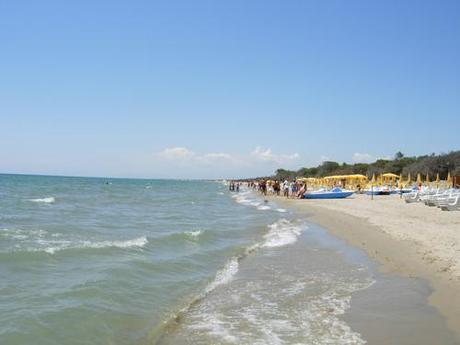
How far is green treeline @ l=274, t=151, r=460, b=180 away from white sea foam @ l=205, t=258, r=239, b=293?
5498 cm

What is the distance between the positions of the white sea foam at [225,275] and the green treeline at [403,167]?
54984mm

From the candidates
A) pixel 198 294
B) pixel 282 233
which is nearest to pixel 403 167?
pixel 282 233

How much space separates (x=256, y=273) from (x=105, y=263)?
351 cm

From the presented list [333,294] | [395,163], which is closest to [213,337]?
Answer: [333,294]

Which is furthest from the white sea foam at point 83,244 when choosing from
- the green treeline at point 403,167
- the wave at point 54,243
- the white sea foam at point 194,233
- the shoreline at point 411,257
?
the green treeline at point 403,167

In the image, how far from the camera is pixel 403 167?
280ft

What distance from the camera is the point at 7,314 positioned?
7.09 m

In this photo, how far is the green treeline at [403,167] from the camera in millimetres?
66438

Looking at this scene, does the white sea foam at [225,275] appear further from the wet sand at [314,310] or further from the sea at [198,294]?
the wet sand at [314,310]

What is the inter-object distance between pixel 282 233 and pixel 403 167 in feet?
237

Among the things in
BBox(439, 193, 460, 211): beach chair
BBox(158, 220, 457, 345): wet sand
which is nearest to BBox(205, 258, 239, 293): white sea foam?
BBox(158, 220, 457, 345): wet sand

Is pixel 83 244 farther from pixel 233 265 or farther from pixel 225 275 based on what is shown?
pixel 225 275

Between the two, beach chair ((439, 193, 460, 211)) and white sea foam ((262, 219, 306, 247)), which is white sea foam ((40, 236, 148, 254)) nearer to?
white sea foam ((262, 219, 306, 247))

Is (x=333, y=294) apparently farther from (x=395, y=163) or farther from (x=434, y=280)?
(x=395, y=163)
